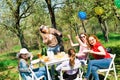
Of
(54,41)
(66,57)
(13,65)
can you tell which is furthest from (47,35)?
(13,65)

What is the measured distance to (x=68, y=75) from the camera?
30.2 ft

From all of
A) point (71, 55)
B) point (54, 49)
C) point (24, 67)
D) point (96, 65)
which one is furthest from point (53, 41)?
point (96, 65)

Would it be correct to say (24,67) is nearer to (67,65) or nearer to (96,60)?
(67,65)

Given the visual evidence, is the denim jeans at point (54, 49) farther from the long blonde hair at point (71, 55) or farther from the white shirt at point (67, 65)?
the long blonde hair at point (71, 55)

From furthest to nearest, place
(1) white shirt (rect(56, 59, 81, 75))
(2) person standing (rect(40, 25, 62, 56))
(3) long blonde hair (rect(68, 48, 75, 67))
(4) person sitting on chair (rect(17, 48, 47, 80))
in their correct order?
(2) person standing (rect(40, 25, 62, 56)) < (4) person sitting on chair (rect(17, 48, 47, 80)) < (1) white shirt (rect(56, 59, 81, 75)) < (3) long blonde hair (rect(68, 48, 75, 67))

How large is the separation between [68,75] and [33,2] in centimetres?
1940

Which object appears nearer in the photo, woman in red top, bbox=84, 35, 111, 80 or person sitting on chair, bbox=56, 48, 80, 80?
person sitting on chair, bbox=56, 48, 80, 80

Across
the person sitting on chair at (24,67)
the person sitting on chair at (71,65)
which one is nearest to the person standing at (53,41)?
the person sitting on chair at (24,67)

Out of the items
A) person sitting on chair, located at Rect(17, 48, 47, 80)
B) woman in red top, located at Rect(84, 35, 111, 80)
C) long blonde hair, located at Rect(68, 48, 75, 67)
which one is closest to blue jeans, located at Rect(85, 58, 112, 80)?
woman in red top, located at Rect(84, 35, 111, 80)

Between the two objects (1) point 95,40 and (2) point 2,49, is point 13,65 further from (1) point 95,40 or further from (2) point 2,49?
(2) point 2,49

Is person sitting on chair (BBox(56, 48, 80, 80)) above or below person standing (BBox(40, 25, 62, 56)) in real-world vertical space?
below

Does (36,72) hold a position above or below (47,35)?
below

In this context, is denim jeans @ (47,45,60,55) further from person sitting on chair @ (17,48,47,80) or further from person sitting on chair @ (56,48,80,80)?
person sitting on chair @ (56,48,80,80)

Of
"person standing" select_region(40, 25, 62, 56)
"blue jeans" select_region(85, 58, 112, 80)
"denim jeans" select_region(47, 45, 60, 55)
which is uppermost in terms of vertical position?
"person standing" select_region(40, 25, 62, 56)
